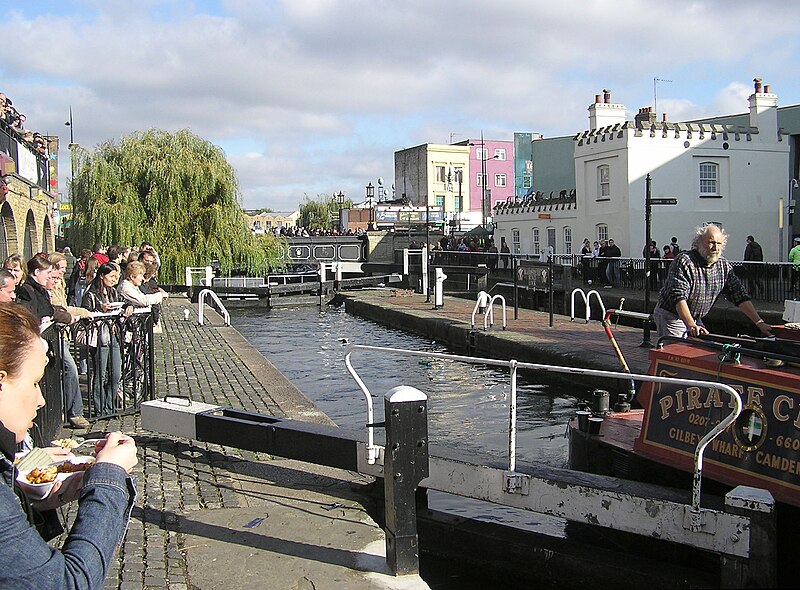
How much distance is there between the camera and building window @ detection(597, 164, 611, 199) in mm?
31842

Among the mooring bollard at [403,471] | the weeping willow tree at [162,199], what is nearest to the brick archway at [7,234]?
the weeping willow tree at [162,199]

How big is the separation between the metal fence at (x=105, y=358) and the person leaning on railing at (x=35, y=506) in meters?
5.61

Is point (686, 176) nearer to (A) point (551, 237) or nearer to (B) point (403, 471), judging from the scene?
(A) point (551, 237)

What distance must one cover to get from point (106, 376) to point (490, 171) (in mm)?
72632

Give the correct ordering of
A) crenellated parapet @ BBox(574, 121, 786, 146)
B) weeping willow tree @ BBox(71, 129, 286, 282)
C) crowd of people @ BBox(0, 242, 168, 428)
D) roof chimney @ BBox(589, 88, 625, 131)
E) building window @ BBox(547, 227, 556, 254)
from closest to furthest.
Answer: crowd of people @ BBox(0, 242, 168, 428) < crenellated parapet @ BBox(574, 121, 786, 146) < weeping willow tree @ BBox(71, 129, 286, 282) < roof chimney @ BBox(589, 88, 625, 131) < building window @ BBox(547, 227, 556, 254)

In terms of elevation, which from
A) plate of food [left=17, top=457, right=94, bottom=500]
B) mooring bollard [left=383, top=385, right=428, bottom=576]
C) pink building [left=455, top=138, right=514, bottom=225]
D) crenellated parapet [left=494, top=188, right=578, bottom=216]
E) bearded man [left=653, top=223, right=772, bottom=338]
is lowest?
mooring bollard [left=383, top=385, right=428, bottom=576]

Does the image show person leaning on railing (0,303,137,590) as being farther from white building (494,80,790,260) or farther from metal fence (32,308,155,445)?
white building (494,80,790,260)

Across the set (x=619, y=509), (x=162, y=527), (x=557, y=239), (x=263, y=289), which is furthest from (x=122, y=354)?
(x=557, y=239)

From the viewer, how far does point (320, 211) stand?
92.2 m

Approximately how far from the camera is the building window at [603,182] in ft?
104

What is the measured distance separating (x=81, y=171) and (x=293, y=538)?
96.0ft

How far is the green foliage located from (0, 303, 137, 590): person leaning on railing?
86109mm

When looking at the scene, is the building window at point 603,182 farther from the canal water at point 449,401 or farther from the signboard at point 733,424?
the signboard at point 733,424

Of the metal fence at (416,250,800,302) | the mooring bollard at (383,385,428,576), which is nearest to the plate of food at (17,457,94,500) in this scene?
the mooring bollard at (383,385,428,576)
